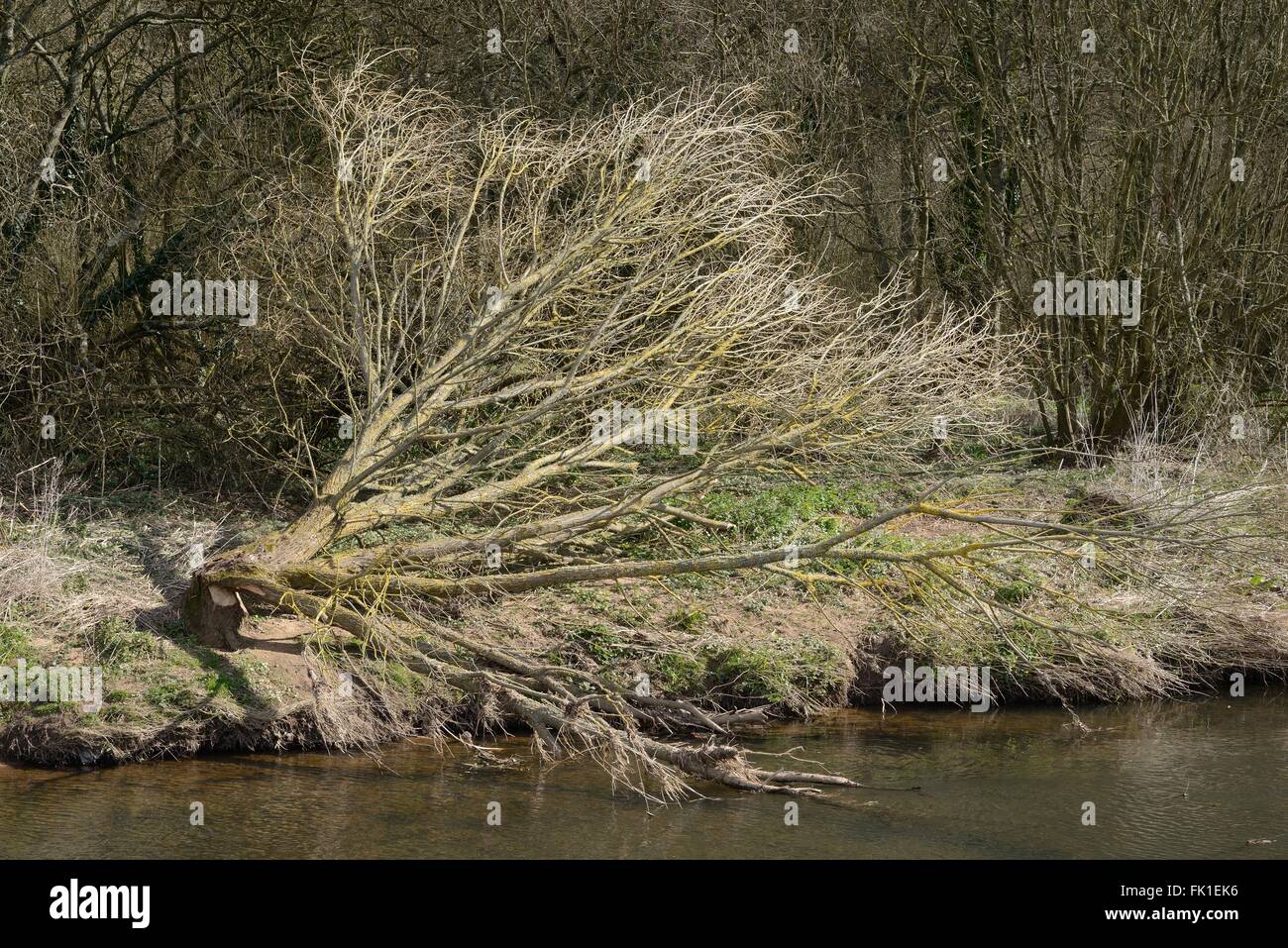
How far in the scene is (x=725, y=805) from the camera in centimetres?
900

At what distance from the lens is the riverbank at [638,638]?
10.1m

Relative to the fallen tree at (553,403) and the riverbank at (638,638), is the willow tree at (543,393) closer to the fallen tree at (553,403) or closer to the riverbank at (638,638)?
the fallen tree at (553,403)

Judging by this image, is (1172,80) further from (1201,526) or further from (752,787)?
(752,787)

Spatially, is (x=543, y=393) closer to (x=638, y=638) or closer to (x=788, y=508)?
(x=788, y=508)

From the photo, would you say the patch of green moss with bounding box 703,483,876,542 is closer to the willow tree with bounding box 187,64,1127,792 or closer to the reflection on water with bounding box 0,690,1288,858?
the willow tree with bounding box 187,64,1127,792

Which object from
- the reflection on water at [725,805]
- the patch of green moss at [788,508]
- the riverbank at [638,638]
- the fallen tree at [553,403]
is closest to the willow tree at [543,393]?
the fallen tree at [553,403]

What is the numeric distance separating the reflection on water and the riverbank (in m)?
0.34

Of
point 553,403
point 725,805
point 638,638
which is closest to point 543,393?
point 553,403

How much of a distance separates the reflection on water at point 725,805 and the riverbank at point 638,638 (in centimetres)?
34

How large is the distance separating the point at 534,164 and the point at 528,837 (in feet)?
21.2

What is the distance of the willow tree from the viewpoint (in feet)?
33.6

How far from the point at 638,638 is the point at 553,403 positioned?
2.18m

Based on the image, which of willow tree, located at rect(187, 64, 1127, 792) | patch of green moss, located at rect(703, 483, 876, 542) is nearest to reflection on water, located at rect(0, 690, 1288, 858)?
willow tree, located at rect(187, 64, 1127, 792)

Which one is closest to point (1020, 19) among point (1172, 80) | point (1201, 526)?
point (1172, 80)
